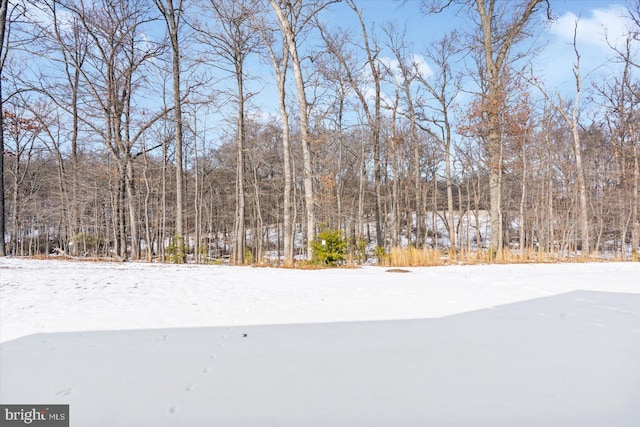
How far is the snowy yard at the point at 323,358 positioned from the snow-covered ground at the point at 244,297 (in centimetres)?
3

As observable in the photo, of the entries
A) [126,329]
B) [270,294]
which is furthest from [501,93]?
[126,329]

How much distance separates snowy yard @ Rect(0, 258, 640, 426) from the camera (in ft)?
4.82

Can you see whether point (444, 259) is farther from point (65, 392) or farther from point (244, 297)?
point (65, 392)

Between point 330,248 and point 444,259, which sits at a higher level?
point 330,248

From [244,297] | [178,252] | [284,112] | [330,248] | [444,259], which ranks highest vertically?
[284,112]

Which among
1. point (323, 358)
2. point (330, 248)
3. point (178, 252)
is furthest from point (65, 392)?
point (178, 252)

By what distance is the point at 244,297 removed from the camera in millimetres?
3879

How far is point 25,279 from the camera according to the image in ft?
15.1

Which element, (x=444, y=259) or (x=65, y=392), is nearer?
(x=65, y=392)

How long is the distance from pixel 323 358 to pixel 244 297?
2095 millimetres

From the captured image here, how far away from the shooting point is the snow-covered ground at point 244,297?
9.46 ft


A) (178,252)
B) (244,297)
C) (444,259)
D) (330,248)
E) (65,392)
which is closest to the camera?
(65,392)

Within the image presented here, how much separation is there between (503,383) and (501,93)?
10.6 m

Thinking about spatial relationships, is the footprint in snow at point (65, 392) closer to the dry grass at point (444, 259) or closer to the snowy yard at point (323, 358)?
the snowy yard at point (323, 358)
